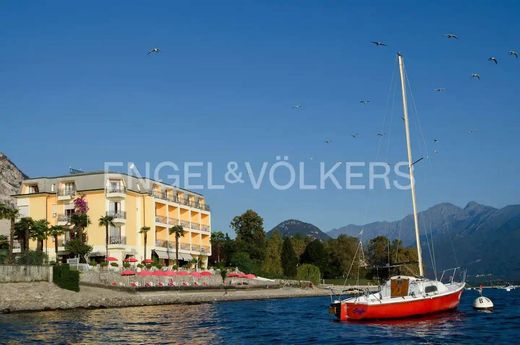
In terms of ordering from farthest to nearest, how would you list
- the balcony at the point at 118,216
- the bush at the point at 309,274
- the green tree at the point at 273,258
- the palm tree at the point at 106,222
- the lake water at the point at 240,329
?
the bush at the point at 309,274 → the green tree at the point at 273,258 → the balcony at the point at 118,216 → the palm tree at the point at 106,222 → the lake water at the point at 240,329

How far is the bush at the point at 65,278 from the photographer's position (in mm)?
64062

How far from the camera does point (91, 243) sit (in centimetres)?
8794

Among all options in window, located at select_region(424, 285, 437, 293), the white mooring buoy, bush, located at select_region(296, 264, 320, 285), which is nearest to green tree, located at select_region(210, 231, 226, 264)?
bush, located at select_region(296, 264, 320, 285)

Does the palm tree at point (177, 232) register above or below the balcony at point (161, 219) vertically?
below

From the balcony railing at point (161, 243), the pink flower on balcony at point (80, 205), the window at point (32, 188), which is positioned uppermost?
the window at point (32, 188)

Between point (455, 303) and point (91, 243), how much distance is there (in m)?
52.9

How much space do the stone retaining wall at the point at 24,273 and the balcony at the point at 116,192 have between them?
80.7ft

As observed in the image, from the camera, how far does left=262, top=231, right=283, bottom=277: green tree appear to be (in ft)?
403

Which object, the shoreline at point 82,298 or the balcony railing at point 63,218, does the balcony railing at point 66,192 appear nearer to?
the balcony railing at point 63,218

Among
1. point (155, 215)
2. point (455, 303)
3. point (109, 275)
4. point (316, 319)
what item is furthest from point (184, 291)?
point (455, 303)

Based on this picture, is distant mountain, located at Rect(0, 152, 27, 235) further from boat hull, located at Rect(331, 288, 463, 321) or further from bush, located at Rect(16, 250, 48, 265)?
boat hull, located at Rect(331, 288, 463, 321)

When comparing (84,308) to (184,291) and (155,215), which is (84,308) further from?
(155,215)

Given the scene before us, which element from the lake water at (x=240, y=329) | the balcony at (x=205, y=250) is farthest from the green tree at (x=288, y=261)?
the lake water at (x=240, y=329)

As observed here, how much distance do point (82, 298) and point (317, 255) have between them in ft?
278
